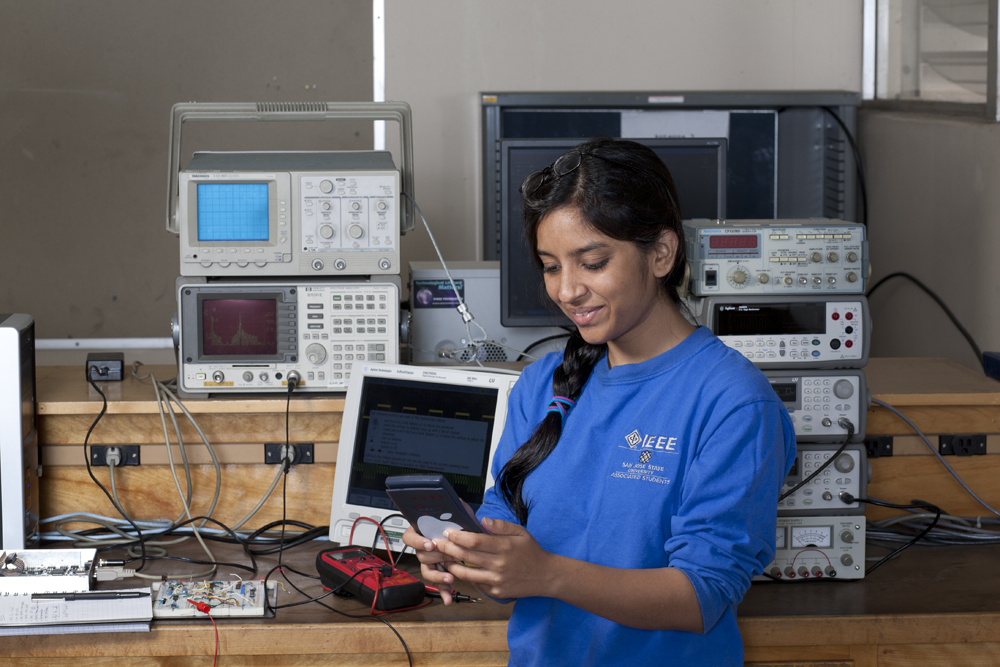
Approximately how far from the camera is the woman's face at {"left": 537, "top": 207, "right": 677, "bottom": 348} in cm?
104

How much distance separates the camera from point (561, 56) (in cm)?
328

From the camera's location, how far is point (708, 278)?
1.46 m

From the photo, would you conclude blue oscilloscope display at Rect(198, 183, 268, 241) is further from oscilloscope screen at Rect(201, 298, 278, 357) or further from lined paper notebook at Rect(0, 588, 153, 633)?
lined paper notebook at Rect(0, 588, 153, 633)

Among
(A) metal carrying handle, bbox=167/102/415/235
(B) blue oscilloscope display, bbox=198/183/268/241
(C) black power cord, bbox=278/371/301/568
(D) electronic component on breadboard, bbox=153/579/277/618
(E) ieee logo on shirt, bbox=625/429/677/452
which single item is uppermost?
(A) metal carrying handle, bbox=167/102/415/235

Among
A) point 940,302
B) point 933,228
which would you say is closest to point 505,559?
point 940,302

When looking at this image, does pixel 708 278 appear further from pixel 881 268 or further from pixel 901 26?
pixel 901 26

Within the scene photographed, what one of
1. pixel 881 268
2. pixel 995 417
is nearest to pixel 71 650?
pixel 995 417

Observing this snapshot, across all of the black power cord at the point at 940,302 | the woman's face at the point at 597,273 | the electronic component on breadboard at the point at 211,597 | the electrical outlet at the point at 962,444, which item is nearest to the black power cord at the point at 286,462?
the electronic component on breadboard at the point at 211,597

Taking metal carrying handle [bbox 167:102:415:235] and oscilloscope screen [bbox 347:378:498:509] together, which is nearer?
oscilloscope screen [bbox 347:378:498:509]

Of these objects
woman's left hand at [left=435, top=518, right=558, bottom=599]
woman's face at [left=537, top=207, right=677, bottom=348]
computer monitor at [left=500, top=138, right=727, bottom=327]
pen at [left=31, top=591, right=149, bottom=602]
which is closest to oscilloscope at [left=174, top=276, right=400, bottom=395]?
computer monitor at [left=500, top=138, right=727, bottom=327]

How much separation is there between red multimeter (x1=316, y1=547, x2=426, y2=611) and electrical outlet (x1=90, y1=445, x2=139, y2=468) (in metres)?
0.43

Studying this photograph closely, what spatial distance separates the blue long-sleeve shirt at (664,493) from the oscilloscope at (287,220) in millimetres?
630

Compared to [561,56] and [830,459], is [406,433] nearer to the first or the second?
[830,459]

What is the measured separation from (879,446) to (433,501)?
1.06m
